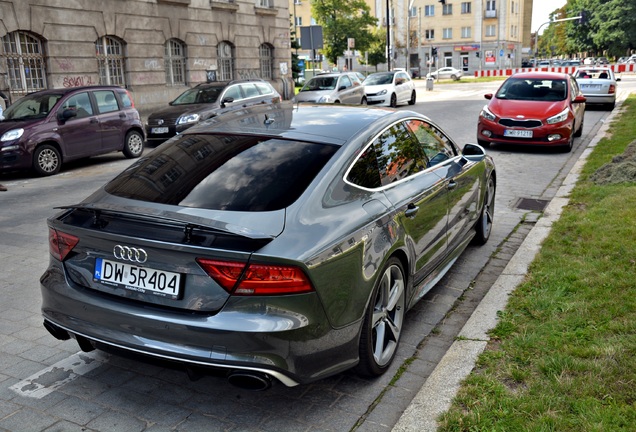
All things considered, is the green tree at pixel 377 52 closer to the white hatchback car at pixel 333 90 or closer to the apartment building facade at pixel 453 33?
the apartment building facade at pixel 453 33

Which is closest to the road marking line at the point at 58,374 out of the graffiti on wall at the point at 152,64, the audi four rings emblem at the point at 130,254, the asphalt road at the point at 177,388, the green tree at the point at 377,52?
the asphalt road at the point at 177,388

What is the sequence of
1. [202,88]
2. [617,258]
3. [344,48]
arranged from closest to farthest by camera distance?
[617,258]
[202,88]
[344,48]

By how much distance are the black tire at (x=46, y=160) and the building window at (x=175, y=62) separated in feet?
47.7

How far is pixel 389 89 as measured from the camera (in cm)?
2730

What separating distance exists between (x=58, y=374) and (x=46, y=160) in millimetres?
9918

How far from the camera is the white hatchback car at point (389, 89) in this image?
27.1 m

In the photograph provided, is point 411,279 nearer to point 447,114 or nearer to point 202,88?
point 202,88

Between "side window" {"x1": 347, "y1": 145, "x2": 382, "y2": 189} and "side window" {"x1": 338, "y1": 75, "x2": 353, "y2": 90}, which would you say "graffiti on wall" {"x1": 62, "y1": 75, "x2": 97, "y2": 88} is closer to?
"side window" {"x1": 338, "y1": 75, "x2": 353, "y2": 90}

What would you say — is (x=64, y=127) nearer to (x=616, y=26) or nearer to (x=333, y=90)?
(x=333, y=90)

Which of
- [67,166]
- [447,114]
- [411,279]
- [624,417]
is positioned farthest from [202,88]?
[624,417]

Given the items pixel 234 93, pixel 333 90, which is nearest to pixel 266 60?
pixel 333 90

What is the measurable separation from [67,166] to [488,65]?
77.1 metres

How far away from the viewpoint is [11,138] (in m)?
12.5

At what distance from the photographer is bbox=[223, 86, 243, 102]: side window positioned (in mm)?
18016
